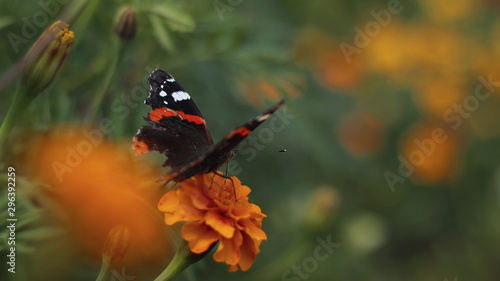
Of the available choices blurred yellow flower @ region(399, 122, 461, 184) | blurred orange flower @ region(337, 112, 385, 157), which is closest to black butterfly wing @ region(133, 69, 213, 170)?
blurred orange flower @ region(337, 112, 385, 157)

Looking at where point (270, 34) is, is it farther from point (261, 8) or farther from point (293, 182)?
point (293, 182)

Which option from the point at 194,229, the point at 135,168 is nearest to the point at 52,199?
the point at 135,168

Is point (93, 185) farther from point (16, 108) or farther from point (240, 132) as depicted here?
point (240, 132)

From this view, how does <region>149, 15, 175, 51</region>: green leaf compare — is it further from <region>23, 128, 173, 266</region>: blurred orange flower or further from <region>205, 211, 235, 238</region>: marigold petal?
<region>205, 211, 235, 238</region>: marigold petal

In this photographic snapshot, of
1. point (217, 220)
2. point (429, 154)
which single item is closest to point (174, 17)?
point (217, 220)

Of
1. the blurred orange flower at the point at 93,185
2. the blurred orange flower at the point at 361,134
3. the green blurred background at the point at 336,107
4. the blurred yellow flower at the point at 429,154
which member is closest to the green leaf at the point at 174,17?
the green blurred background at the point at 336,107

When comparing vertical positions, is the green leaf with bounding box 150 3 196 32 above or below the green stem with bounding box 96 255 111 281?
above
